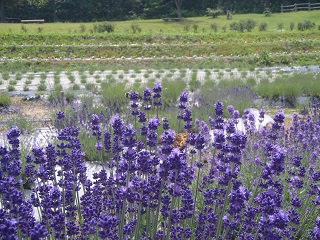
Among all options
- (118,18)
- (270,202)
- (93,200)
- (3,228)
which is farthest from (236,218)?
(118,18)

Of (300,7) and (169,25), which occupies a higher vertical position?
(300,7)

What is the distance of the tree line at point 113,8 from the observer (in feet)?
132

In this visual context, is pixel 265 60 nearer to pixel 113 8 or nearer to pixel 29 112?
pixel 29 112

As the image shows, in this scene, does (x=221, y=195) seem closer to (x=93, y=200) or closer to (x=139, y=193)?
(x=139, y=193)

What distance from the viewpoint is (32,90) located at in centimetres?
1260

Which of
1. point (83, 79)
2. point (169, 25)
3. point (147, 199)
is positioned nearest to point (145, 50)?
point (83, 79)

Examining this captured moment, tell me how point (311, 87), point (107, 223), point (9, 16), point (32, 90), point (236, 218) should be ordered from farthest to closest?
point (9, 16)
point (32, 90)
point (311, 87)
point (236, 218)
point (107, 223)

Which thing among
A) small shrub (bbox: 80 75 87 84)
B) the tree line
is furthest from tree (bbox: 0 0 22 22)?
small shrub (bbox: 80 75 87 84)

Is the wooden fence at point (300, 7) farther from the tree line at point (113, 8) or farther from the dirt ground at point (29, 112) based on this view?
the dirt ground at point (29, 112)

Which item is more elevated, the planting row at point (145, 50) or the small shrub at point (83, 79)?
the planting row at point (145, 50)

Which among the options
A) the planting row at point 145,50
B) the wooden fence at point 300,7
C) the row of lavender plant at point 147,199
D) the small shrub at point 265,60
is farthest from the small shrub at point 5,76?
the wooden fence at point 300,7

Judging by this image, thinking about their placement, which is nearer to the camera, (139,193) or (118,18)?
(139,193)

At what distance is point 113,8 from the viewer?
42594 mm

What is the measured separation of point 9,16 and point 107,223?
137 ft
